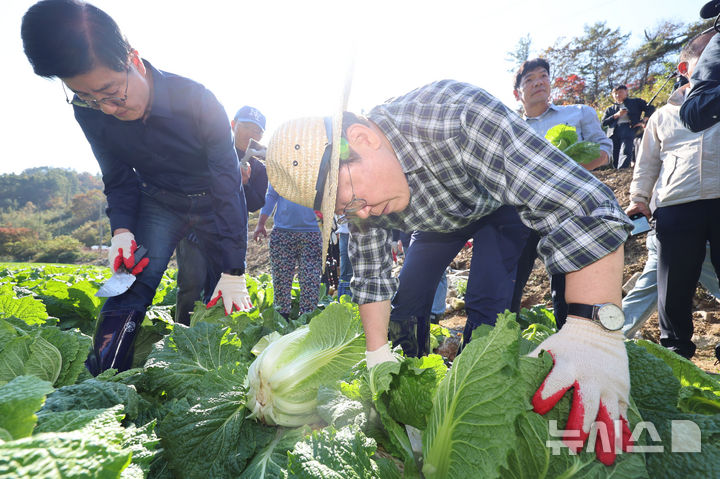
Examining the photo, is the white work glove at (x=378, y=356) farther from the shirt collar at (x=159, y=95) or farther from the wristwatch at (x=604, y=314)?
the shirt collar at (x=159, y=95)

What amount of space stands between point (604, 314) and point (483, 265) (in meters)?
1.09

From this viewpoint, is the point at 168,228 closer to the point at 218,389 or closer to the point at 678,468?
the point at 218,389

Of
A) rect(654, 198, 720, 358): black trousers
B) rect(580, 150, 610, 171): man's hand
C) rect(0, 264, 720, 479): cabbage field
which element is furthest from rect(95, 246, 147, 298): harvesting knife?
rect(654, 198, 720, 358): black trousers

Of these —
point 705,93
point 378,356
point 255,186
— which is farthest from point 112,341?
point 705,93

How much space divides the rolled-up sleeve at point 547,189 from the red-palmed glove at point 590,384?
227 mm

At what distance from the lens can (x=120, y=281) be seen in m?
2.16

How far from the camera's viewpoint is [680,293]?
2684 mm

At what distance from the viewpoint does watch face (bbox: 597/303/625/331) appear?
1.05 meters

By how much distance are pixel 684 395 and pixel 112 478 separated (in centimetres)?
156

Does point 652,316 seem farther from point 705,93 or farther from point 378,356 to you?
point 378,356

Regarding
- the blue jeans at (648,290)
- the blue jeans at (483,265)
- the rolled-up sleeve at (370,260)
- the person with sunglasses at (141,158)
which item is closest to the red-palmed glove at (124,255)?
the person with sunglasses at (141,158)

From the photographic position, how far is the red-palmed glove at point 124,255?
2.25 m

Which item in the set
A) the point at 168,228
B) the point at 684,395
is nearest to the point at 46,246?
the point at 168,228

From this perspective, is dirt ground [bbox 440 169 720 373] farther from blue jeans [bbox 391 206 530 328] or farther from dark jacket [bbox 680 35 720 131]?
dark jacket [bbox 680 35 720 131]
